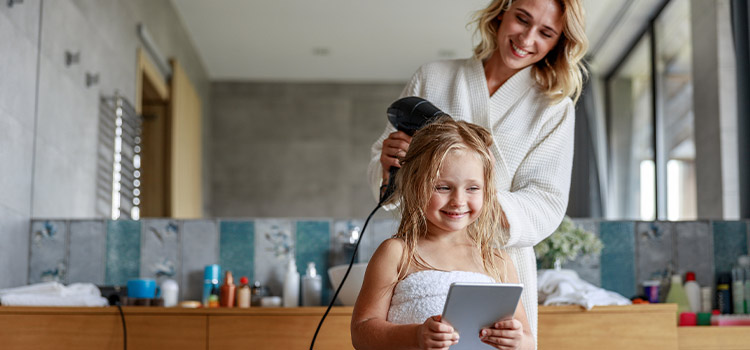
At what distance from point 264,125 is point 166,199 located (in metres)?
1.68

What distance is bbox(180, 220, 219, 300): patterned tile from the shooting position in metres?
2.88

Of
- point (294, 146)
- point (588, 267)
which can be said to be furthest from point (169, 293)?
point (294, 146)

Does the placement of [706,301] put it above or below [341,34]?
below

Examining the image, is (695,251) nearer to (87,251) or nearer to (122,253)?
(122,253)

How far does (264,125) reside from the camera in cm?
616

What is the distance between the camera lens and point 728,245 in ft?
9.70

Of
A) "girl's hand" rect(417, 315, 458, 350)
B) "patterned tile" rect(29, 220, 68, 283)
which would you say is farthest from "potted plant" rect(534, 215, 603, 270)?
"girl's hand" rect(417, 315, 458, 350)

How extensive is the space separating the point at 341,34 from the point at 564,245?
2.87 meters

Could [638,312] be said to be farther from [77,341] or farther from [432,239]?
[77,341]

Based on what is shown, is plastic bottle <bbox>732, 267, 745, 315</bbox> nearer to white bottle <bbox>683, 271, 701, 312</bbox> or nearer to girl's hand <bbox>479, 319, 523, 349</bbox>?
white bottle <bbox>683, 271, 701, 312</bbox>

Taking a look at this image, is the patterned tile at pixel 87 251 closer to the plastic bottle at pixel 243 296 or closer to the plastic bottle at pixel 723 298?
the plastic bottle at pixel 243 296

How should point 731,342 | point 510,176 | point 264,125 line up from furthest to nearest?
point 264,125
point 731,342
point 510,176

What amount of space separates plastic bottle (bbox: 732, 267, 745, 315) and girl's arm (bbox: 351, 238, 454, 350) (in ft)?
5.96

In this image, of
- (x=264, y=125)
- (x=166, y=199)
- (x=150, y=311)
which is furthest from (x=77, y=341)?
(x=264, y=125)
